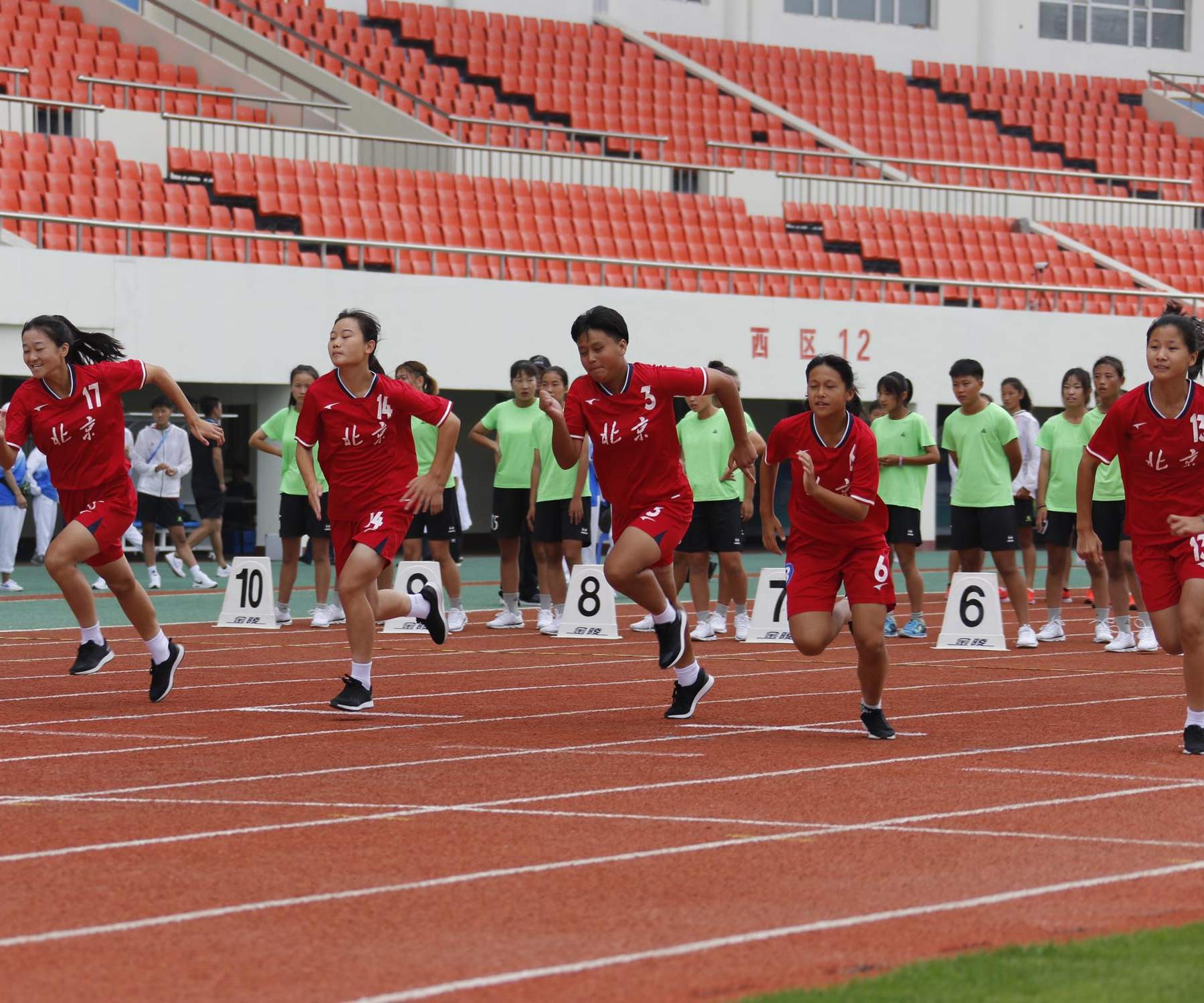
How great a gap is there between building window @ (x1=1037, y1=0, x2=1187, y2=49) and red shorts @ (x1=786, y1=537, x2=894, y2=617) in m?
36.8

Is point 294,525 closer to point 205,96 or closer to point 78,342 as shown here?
point 78,342

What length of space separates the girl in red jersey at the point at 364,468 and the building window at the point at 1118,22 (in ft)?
Result: 120

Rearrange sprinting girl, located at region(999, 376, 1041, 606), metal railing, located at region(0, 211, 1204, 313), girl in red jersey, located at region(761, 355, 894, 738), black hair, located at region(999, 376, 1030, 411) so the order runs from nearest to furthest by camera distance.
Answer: girl in red jersey, located at region(761, 355, 894, 738)
black hair, located at region(999, 376, 1030, 411)
sprinting girl, located at region(999, 376, 1041, 606)
metal railing, located at region(0, 211, 1204, 313)

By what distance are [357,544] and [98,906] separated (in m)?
4.45

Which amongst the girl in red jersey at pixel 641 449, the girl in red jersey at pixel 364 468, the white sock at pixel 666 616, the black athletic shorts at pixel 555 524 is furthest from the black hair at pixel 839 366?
the black athletic shorts at pixel 555 524

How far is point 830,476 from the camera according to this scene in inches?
356

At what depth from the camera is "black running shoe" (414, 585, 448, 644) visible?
10570mm

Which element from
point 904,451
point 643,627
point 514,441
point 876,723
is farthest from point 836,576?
point 514,441

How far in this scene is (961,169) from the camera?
35375mm

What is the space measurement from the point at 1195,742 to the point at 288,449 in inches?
348

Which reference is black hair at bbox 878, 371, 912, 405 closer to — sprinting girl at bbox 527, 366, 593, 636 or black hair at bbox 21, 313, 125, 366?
sprinting girl at bbox 527, 366, 593, 636

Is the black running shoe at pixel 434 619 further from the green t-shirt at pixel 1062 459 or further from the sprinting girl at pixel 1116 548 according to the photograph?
the green t-shirt at pixel 1062 459

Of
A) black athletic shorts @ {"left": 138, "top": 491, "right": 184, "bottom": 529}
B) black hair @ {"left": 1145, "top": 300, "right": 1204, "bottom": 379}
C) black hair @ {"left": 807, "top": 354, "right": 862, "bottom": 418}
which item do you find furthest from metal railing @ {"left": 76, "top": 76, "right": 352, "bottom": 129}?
black hair @ {"left": 1145, "top": 300, "right": 1204, "bottom": 379}

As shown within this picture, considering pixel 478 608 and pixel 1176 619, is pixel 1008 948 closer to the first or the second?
pixel 1176 619
